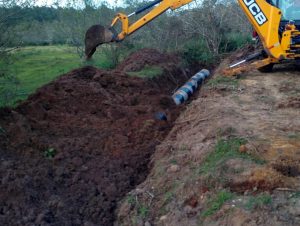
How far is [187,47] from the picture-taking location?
60.6 feet

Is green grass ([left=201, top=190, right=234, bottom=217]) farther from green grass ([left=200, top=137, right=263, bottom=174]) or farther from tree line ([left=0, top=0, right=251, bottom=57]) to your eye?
tree line ([left=0, top=0, right=251, bottom=57])

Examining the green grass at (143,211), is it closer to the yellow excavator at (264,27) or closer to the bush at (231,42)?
the yellow excavator at (264,27)

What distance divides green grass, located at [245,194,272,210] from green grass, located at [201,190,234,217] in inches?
10.8

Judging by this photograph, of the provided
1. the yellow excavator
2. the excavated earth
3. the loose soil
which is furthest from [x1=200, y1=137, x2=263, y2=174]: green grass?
the yellow excavator

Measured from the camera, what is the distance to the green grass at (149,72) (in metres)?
13.0

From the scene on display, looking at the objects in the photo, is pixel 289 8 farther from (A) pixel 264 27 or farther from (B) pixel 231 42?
(B) pixel 231 42

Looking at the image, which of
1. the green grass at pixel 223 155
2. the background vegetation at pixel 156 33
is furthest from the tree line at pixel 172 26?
the green grass at pixel 223 155

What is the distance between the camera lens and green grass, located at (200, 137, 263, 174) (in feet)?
18.7

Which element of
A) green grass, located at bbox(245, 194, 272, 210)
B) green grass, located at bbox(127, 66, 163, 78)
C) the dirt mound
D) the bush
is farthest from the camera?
the bush

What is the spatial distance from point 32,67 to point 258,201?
1835 cm

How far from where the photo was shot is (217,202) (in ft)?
15.9

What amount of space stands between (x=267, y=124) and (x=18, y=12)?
6477mm

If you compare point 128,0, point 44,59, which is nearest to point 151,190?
point 128,0

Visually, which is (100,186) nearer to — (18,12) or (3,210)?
(3,210)
